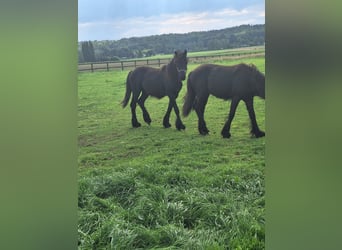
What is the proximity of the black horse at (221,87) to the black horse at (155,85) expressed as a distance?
12 cm

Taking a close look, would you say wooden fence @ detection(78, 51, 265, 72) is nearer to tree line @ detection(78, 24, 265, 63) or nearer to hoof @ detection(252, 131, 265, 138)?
tree line @ detection(78, 24, 265, 63)

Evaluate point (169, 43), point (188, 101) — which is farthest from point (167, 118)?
point (169, 43)

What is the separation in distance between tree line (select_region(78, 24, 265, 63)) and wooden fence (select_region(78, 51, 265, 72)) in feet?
0.17

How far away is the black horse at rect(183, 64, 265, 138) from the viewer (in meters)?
3.74

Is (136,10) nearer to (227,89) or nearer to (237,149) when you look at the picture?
(227,89)

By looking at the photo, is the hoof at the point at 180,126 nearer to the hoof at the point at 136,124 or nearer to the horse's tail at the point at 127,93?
the hoof at the point at 136,124

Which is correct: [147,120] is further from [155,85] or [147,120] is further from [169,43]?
[169,43]

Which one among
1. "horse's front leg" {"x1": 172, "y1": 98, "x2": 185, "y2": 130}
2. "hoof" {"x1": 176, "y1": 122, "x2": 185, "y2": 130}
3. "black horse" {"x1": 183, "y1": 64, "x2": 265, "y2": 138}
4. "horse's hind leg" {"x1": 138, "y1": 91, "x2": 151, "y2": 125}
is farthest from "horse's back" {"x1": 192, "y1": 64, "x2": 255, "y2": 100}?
"horse's hind leg" {"x1": 138, "y1": 91, "x2": 151, "y2": 125}

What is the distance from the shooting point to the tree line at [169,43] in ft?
12.0
